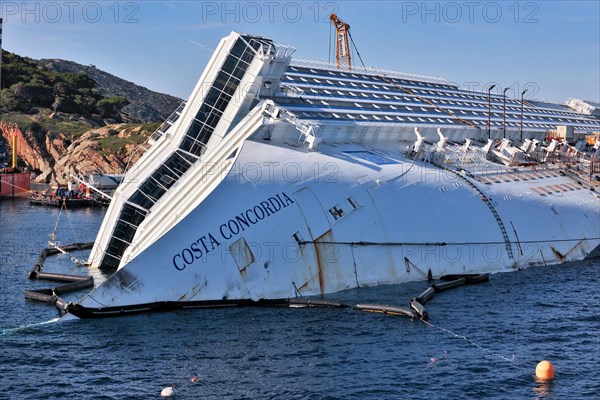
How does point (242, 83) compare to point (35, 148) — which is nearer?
point (242, 83)

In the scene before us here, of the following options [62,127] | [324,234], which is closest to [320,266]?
[324,234]

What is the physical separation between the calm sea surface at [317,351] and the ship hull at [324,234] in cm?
146

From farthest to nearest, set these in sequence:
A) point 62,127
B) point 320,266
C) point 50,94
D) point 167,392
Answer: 1. point 50,94
2. point 62,127
3. point 320,266
4. point 167,392

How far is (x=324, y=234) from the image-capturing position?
45.2 m

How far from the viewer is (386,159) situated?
56688 millimetres

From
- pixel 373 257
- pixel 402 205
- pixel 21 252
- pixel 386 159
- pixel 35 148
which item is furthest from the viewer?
pixel 35 148

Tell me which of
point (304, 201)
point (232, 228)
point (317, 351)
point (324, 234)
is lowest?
point (317, 351)

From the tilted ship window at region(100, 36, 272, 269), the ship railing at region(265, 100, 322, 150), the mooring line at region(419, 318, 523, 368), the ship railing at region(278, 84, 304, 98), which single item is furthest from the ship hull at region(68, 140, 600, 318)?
the mooring line at region(419, 318, 523, 368)

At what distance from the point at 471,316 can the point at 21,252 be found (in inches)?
1516

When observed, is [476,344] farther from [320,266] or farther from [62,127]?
[62,127]

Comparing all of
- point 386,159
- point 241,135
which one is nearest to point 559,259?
point 386,159

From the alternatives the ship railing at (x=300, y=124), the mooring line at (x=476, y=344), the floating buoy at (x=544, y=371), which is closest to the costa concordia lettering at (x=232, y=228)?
the ship railing at (x=300, y=124)

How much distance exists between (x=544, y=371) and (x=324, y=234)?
15838 millimetres

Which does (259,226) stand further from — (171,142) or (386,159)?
(386,159)
